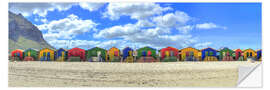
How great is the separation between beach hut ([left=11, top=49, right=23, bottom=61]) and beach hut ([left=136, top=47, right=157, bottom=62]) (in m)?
5.35

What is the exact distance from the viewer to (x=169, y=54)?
1102 centimetres

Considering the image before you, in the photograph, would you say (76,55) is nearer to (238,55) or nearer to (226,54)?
(226,54)

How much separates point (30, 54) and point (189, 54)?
7574mm

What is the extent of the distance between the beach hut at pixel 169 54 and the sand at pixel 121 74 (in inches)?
15.1

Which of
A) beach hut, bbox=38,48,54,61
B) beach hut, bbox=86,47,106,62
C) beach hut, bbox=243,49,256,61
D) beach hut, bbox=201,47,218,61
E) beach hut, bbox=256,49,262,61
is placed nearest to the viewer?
beach hut, bbox=256,49,262,61

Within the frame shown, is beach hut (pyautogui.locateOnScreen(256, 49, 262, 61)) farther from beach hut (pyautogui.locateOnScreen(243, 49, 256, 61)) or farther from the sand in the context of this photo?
the sand

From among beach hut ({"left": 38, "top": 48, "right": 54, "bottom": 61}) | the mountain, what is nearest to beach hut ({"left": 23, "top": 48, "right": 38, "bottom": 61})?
the mountain

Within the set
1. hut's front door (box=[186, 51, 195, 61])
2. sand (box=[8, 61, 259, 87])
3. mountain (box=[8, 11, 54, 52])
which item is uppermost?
mountain (box=[8, 11, 54, 52])

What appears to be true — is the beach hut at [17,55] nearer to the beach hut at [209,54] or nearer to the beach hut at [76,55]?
the beach hut at [76,55]

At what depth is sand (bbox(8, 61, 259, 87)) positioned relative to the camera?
9555mm

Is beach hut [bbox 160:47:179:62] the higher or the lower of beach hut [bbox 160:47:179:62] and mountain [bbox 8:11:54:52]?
the lower

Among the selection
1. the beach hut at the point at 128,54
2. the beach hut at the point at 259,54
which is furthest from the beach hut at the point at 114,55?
the beach hut at the point at 259,54

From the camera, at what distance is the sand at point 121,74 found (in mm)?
9555
